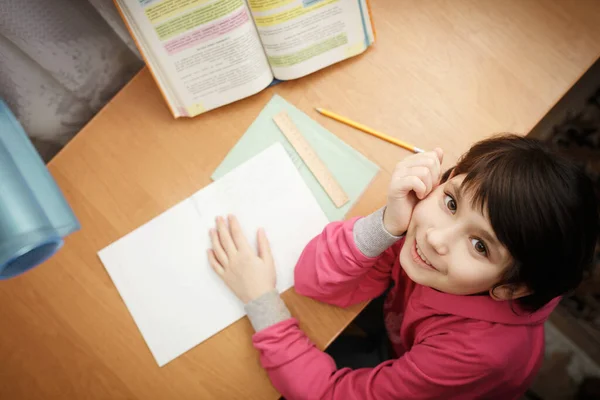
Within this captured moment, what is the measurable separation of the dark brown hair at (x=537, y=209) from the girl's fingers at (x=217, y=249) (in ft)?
1.36

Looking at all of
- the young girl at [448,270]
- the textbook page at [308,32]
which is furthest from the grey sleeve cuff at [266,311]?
the textbook page at [308,32]

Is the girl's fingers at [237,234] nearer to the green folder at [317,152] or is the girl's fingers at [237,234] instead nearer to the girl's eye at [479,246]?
the green folder at [317,152]

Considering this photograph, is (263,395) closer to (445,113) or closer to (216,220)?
(216,220)

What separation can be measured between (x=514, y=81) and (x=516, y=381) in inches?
20.4

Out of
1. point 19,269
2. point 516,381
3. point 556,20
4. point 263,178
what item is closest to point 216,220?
point 263,178

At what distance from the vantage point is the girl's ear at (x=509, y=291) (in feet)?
1.89

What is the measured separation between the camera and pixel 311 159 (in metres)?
0.78

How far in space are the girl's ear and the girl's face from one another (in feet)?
0.03

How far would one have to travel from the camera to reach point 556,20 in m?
0.80

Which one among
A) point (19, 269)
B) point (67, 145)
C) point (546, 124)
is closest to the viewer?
point (19, 269)

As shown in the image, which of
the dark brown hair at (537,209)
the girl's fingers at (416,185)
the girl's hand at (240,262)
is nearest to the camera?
the dark brown hair at (537,209)

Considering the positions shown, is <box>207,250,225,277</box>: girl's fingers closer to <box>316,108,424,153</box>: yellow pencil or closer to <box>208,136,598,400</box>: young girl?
<box>208,136,598,400</box>: young girl

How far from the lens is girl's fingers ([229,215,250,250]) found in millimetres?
754

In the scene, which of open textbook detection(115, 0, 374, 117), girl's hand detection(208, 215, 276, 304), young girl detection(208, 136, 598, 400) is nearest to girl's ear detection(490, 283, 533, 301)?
young girl detection(208, 136, 598, 400)
